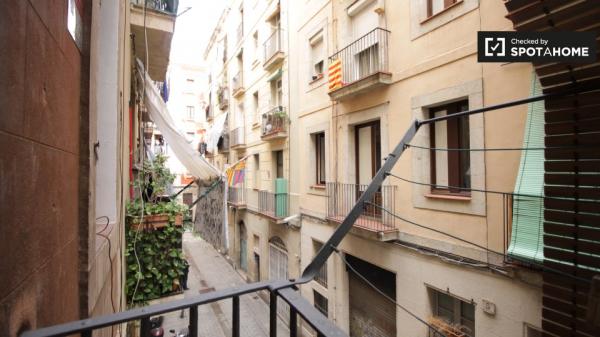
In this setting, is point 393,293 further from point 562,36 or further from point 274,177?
point 274,177

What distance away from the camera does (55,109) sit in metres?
1.53

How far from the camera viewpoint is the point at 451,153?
6234 millimetres

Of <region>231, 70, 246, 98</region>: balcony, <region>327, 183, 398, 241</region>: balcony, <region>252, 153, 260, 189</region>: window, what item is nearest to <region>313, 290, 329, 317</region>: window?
<region>327, 183, 398, 241</region>: balcony

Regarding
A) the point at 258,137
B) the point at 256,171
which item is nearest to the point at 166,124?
the point at 258,137

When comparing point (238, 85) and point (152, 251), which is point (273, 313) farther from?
point (238, 85)

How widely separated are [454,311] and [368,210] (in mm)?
2950

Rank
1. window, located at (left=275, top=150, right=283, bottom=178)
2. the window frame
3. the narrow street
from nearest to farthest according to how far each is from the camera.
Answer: the window frame
the narrow street
window, located at (left=275, top=150, right=283, bottom=178)

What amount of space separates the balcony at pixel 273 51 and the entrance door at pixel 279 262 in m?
7.48

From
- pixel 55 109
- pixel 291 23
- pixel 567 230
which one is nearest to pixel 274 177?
pixel 291 23

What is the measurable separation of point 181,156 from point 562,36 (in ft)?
21.1

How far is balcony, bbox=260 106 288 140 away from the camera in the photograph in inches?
481

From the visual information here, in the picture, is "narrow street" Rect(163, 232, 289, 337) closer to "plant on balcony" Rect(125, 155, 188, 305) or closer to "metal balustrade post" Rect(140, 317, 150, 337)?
"plant on balcony" Rect(125, 155, 188, 305)

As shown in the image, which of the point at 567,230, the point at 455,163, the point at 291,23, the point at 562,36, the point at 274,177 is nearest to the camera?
the point at 562,36

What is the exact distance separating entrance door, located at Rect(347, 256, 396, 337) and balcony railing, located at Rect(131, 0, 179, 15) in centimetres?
728
